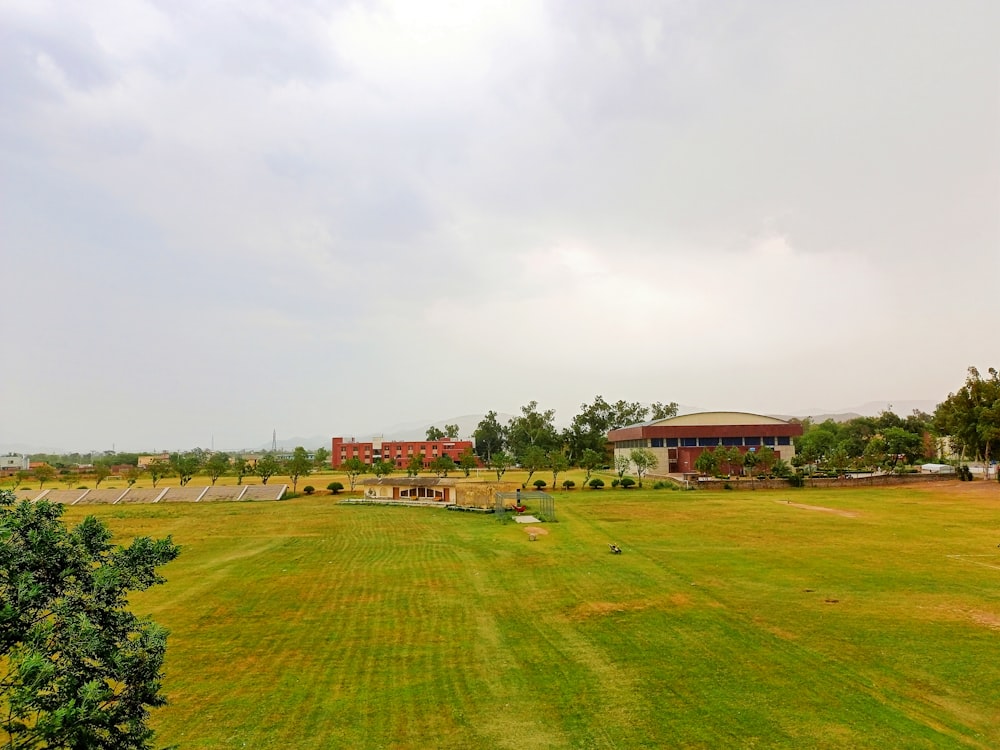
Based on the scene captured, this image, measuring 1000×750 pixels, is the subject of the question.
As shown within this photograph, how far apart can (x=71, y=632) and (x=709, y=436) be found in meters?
106

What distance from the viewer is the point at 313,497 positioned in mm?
83938

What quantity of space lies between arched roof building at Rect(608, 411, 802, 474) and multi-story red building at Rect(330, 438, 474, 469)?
282ft

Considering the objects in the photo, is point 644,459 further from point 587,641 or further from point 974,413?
point 587,641

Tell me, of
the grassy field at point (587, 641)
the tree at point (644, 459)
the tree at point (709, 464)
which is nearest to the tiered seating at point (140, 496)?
the grassy field at point (587, 641)

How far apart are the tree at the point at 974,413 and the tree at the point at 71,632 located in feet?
345

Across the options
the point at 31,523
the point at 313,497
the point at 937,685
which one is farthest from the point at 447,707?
the point at 313,497

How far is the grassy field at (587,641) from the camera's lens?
15.4 meters

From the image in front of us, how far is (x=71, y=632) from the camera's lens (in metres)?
8.73

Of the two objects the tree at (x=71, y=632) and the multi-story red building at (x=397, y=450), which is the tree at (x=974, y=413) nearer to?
the tree at (x=71, y=632)

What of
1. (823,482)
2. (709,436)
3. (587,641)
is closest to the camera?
(587,641)

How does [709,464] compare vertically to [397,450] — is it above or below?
below

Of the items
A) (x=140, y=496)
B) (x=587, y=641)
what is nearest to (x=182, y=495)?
(x=140, y=496)

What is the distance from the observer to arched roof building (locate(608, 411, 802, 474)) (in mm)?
103250

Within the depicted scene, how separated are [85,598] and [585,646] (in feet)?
55.2
